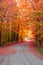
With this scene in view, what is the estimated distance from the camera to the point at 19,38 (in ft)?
172

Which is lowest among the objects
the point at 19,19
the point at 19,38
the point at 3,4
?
the point at 19,38

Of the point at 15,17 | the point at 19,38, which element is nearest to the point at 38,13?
the point at 15,17

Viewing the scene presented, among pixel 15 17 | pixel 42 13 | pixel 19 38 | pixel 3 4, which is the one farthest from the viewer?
pixel 19 38

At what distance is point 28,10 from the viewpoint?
28.0 meters

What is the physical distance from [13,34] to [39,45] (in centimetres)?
1519

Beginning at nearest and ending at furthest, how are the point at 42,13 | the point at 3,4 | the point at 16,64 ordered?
1. the point at 16,64
2. the point at 42,13
3. the point at 3,4

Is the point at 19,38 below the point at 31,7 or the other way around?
below

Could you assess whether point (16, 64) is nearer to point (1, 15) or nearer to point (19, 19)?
point (1, 15)

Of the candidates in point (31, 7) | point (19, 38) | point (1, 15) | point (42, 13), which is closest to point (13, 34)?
point (19, 38)

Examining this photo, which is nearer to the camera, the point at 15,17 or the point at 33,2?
the point at 33,2

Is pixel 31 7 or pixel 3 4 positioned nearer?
pixel 31 7

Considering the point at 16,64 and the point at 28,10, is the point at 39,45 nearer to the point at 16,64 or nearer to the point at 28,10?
the point at 28,10

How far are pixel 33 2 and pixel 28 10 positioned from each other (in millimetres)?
1512

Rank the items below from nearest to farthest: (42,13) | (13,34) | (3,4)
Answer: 1. (42,13)
2. (3,4)
3. (13,34)
